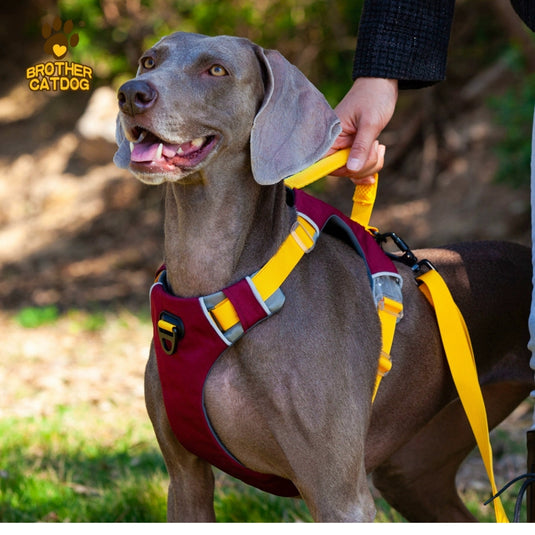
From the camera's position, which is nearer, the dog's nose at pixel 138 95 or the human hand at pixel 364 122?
the dog's nose at pixel 138 95

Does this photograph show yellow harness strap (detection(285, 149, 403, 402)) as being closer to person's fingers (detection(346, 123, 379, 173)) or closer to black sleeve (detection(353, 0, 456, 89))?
person's fingers (detection(346, 123, 379, 173))

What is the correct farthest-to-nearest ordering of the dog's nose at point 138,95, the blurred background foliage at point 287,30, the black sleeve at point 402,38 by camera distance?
the blurred background foliage at point 287,30, the black sleeve at point 402,38, the dog's nose at point 138,95

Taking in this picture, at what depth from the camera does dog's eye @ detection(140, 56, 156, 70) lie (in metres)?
2.38

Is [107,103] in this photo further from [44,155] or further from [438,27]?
[438,27]

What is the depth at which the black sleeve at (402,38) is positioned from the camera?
108 inches

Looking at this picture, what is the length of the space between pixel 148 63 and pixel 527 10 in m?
1.10

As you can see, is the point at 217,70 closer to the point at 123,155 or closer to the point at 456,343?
the point at 123,155

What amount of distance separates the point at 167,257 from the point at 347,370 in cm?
59

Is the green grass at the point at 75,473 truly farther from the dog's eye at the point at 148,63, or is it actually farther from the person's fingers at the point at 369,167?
the dog's eye at the point at 148,63

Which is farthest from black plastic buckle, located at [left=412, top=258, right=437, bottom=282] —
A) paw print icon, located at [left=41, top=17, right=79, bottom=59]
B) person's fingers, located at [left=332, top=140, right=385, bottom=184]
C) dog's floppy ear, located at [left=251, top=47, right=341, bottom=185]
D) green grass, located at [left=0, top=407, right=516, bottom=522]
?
paw print icon, located at [left=41, top=17, right=79, bottom=59]

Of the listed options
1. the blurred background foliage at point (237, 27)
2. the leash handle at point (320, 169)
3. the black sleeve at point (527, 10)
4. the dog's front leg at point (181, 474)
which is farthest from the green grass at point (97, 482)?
the blurred background foliage at point (237, 27)

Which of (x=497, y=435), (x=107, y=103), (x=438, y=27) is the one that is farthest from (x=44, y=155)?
(x=438, y=27)

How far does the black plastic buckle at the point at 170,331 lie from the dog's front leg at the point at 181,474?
177 millimetres

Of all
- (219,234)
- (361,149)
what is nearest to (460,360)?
(361,149)
